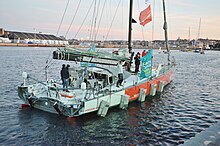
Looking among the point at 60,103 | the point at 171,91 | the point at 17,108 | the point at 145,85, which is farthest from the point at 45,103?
the point at 171,91

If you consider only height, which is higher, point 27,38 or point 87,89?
point 27,38

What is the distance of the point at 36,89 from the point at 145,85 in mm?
8453

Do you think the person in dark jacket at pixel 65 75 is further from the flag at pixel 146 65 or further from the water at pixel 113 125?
the flag at pixel 146 65

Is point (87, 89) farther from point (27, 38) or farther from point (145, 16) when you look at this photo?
point (27, 38)

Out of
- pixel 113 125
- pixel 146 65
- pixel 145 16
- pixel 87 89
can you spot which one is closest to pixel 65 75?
pixel 87 89

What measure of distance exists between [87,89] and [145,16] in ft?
32.9

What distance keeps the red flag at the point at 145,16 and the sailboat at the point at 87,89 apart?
3.55 metres

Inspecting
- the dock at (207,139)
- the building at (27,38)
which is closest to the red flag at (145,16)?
the dock at (207,139)

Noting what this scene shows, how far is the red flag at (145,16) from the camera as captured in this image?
20359mm

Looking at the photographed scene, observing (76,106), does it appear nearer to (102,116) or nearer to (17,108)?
(102,116)

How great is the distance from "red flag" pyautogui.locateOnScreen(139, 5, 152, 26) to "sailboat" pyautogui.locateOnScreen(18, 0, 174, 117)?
11.7 ft

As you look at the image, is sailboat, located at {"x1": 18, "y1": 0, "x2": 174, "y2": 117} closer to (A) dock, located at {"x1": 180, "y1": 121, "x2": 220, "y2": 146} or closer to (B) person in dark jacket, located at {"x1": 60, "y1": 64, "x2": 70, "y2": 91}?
(B) person in dark jacket, located at {"x1": 60, "y1": 64, "x2": 70, "y2": 91}

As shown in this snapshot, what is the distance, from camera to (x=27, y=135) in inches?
466

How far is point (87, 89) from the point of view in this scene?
534 inches
